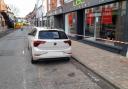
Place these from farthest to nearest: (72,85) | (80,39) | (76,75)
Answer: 1. (80,39)
2. (76,75)
3. (72,85)

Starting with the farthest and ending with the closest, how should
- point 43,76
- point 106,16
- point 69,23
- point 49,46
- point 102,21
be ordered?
point 69,23 → point 102,21 → point 106,16 → point 49,46 → point 43,76

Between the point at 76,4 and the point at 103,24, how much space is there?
17.8 feet

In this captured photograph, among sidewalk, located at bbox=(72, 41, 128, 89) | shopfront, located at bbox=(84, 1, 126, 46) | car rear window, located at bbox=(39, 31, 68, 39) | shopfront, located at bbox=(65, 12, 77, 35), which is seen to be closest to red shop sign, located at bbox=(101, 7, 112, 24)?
shopfront, located at bbox=(84, 1, 126, 46)

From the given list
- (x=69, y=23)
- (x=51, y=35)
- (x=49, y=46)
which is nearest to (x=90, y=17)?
(x=69, y=23)

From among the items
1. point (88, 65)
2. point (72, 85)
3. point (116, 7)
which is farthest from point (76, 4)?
point (72, 85)

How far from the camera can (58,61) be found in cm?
1112

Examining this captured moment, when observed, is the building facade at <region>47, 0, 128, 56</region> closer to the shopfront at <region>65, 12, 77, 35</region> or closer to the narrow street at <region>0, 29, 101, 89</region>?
the shopfront at <region>65, 12, 77, 35</region>

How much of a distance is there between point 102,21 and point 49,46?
6157mm

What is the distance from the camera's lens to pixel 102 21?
1520 cm

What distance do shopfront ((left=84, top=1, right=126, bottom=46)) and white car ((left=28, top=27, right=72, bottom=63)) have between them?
343cm

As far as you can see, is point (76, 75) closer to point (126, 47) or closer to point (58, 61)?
point (58, 61)

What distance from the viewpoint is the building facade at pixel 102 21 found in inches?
479

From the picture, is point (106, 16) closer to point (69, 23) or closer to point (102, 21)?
point (102, 21)

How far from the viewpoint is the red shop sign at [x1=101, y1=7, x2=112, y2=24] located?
13.9 metres
